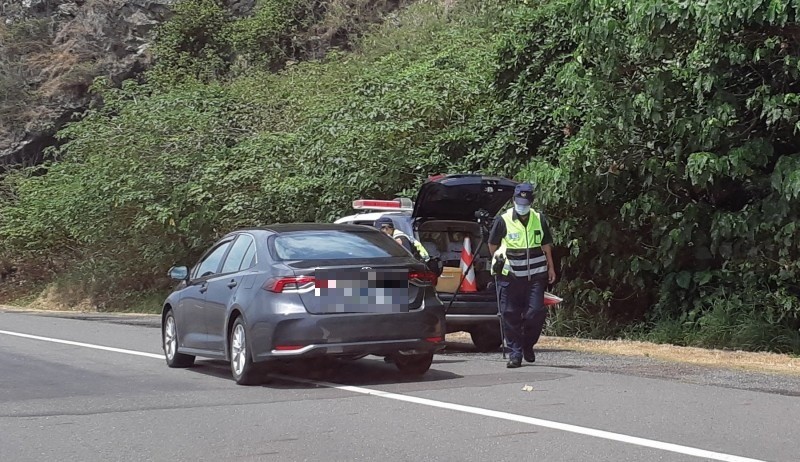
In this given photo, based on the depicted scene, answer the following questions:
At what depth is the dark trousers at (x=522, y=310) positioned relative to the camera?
10.4m

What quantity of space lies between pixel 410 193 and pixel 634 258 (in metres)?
4.68

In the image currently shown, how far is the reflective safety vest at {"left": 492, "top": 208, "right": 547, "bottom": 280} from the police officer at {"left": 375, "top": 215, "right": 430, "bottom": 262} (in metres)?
1.46

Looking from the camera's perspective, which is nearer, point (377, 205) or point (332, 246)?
point (332, 246)

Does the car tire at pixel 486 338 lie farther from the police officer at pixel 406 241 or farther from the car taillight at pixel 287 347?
the car taillight at pixel 287 347

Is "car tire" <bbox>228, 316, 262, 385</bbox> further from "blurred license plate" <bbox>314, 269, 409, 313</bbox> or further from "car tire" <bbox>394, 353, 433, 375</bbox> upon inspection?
"car tire" <bbox>394, 353, 433, 375</bbox>

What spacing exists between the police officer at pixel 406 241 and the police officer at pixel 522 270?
1.45 m

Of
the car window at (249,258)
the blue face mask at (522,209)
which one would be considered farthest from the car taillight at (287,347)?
the blue face mask at (522,209)

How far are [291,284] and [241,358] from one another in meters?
0.96

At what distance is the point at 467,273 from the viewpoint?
477 inches

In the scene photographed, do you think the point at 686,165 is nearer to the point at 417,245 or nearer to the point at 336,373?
the point at 417,245

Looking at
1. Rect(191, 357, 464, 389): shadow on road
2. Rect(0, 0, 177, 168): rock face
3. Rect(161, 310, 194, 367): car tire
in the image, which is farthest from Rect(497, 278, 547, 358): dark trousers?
Rect(0, 0, 177, 168): rock face

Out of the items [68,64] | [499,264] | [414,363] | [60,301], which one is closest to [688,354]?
[499,264]

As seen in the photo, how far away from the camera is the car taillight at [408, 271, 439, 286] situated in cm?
933

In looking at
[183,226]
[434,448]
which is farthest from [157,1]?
[434,448]
